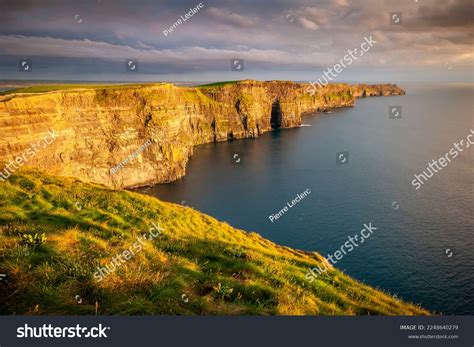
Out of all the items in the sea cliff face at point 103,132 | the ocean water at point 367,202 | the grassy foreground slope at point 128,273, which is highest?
the sea cliff face at point 103,132

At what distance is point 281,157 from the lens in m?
129

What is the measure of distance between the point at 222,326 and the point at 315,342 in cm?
264

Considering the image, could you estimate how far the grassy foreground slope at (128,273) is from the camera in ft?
26.9

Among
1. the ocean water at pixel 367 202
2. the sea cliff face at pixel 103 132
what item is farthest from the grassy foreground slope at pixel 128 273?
the sea cliff face at pixel 103 132

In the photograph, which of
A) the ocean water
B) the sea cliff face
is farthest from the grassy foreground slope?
the sea cliff face

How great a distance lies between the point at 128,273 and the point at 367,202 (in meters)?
77.7

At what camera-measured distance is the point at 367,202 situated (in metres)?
77.4

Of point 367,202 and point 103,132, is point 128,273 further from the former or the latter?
point 103,132

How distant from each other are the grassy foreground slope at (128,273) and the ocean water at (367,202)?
42568 millimetres

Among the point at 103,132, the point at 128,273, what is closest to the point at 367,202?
the point at 103,132

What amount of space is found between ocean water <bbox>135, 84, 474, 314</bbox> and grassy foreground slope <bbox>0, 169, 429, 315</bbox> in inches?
1676

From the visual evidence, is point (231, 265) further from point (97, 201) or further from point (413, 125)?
point (413, 125)

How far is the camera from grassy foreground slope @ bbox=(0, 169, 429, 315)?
820cm

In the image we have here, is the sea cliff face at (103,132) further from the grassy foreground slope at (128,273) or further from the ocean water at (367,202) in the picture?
the grassy foreground slope at (128,273)
